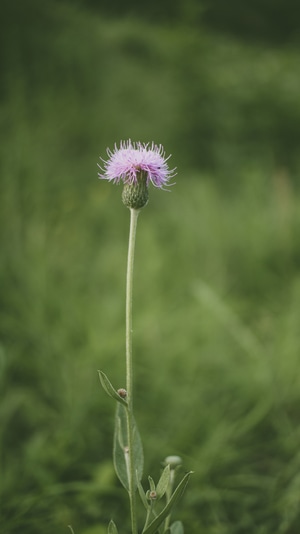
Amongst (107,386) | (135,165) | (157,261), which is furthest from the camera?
(157,261)

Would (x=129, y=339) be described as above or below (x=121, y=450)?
above

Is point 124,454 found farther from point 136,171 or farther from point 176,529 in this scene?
point 136,171

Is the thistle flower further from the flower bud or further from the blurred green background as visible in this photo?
the blurred green background

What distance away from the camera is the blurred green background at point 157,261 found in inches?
53.2

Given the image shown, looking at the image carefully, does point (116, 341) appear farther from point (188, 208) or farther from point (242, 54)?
point (242, 54)

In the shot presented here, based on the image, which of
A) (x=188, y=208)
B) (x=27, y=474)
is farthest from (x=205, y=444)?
(x=188, y=208)

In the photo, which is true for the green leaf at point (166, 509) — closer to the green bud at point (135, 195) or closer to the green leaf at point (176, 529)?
the green leaf at point (176, 529)


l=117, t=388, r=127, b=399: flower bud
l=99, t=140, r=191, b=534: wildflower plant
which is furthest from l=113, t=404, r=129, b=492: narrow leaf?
l=117, t=388, r=127, b=399: flower bud

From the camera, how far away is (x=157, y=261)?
2.24 m

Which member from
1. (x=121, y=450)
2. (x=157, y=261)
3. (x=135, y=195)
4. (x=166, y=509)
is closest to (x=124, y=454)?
(x=121, y=450)

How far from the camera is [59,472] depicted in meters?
1.33

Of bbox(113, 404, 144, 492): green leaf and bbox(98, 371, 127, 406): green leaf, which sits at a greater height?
bbox(98, 371, 127, 406): green leaf

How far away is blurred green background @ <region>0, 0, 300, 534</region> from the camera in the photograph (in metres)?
1.35

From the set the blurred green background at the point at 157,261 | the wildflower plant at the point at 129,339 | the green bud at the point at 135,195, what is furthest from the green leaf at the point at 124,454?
the blurred green background at the point at 157,261
